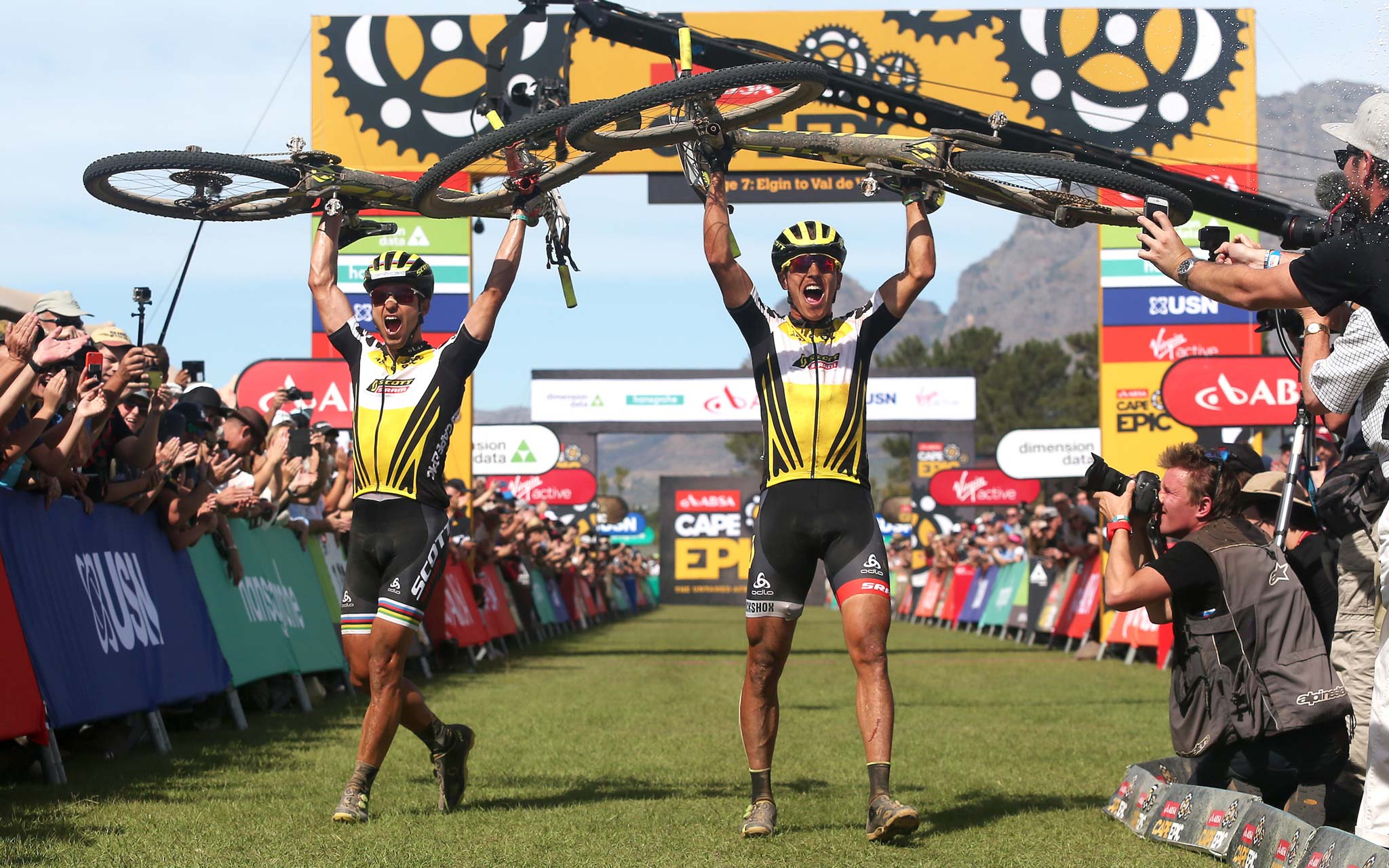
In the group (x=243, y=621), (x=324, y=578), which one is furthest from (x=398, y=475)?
(x=324, y=578)

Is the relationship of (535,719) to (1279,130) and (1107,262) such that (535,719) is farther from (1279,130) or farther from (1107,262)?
(1107,262)

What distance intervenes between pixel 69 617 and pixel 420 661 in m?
8.90

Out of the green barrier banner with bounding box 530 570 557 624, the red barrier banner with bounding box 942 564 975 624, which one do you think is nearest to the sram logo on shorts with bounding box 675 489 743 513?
the red barrier banner with bounding box 942 564 975 624

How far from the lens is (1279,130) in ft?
23.2

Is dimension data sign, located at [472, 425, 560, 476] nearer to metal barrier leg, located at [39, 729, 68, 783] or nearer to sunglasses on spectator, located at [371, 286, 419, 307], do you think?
metal barrier leg, located at [39, 729, 68, 783]

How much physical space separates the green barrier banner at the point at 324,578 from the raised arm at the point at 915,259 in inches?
342

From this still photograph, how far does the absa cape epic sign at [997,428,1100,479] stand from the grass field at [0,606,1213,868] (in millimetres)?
13035

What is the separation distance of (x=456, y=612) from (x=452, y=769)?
11933 millimetres

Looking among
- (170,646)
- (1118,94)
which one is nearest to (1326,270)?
(170,646)

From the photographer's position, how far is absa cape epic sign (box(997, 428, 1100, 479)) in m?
27.3

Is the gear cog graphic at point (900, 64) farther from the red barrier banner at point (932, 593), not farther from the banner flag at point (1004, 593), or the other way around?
the red barrier banner at point (932, 593)

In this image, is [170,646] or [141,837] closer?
[141,837]

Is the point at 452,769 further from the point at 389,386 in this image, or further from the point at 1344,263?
the point at 1344,263

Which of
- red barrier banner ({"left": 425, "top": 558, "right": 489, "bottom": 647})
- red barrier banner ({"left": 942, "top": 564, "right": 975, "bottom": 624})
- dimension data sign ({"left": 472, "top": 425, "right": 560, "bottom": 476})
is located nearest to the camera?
red barrier banner ({"left": 425, "top": 558, "right": 489, "bottom": 647})
